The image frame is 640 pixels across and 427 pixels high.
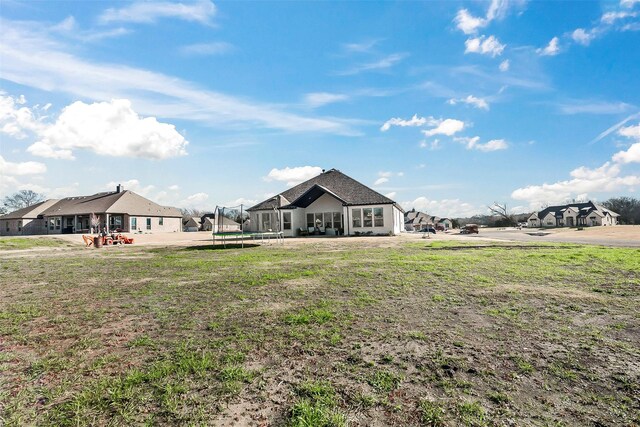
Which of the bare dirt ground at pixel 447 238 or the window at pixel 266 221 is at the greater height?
the window at pixel 266 221

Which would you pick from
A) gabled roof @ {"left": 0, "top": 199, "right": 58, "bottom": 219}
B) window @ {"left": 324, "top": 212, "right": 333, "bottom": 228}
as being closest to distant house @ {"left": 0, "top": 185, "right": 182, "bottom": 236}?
gabled roof @ {"left": 0, "top": 199, "right": 58, "bottom": 219}

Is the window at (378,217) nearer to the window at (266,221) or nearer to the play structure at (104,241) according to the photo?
the window at (266,221)

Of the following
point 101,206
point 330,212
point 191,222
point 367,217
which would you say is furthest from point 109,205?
point 367,217

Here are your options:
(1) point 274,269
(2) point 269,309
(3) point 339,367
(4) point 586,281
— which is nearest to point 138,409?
(3) point 339,367

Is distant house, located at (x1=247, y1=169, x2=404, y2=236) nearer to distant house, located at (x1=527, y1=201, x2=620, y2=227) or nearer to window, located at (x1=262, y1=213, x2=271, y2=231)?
window, located at (x1=262, y1=213, x2=271, y2=231)

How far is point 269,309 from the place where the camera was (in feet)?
19.0

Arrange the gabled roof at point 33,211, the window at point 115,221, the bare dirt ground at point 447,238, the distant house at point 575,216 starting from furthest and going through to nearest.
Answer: the distant house at point 575,216 < the gabled roof at point 33,211 < the window at point 115,221 < the bare dirt ground at point 447,238

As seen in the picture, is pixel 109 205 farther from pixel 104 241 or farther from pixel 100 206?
pixel 104 241

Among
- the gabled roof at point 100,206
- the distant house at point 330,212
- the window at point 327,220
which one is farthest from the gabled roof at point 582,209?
the gabled roof at point 100,206

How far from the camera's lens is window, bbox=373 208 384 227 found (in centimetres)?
3084

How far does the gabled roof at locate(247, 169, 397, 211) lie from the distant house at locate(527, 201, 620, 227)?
252 ft

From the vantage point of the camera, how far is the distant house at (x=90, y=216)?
46625 millimetres

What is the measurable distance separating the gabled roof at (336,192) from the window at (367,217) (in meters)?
0.69

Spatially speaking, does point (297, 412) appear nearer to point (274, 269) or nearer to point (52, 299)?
point (52, 299)
